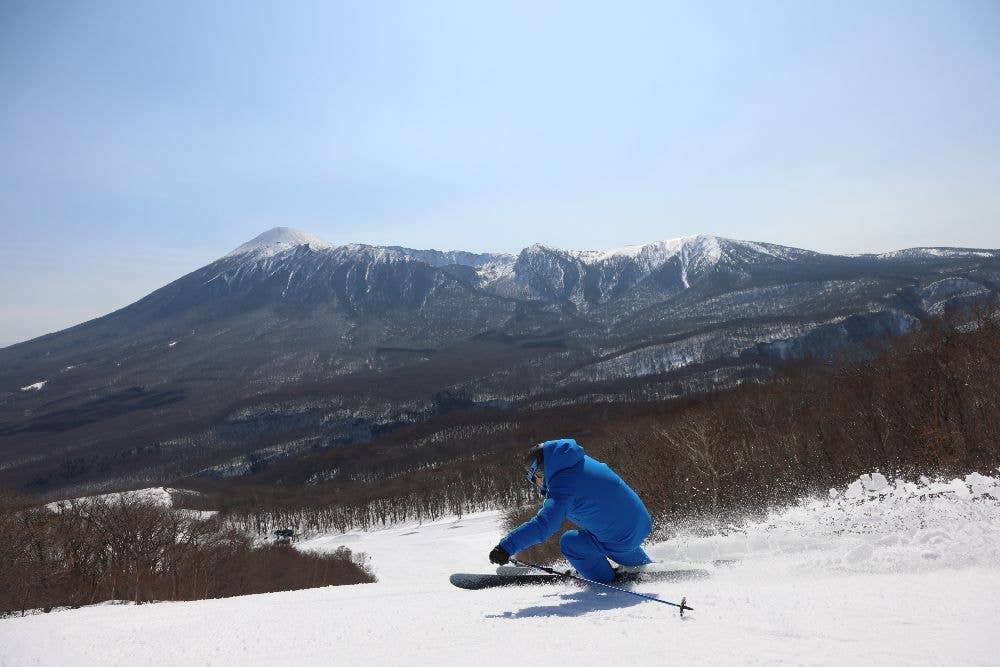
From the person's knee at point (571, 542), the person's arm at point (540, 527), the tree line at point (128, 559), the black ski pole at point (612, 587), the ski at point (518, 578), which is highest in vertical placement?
the person's arm at point (540, 527)

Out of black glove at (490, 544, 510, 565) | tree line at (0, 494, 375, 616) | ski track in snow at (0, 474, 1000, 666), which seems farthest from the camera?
tree line at (0, 494, 375, 616)

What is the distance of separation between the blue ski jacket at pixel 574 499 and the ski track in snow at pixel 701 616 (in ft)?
2.21

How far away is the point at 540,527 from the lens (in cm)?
600

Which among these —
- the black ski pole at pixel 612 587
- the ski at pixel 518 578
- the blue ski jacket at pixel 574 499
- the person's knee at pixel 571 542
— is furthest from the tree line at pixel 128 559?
the blue ski jacket at pixel 574 499

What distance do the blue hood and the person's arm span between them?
264 millimetres

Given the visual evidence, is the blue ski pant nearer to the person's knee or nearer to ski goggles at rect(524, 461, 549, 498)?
the person's knee

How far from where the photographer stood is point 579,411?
635 ft

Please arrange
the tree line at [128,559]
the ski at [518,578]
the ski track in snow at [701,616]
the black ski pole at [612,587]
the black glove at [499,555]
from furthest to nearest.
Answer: the tree line at [128,559] < the ski at [518,578] < the black glove at [499,555] < the black ski pole at [612,587] < the ski track in snow at [701,616]

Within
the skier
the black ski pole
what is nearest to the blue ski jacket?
the skier

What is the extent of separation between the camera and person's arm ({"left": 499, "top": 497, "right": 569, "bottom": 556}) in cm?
595

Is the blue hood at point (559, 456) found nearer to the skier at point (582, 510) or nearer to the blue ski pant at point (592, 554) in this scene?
the skier at point (582, 510)

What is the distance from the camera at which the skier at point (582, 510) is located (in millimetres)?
6000

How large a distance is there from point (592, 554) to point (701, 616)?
1768 millimetres

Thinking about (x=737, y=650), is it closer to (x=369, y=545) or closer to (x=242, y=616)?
(x=242, y=616)
